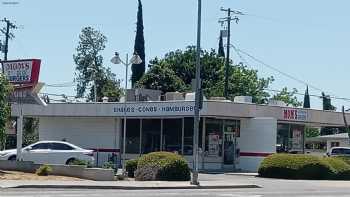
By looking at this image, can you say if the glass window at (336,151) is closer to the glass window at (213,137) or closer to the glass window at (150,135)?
the glass window at (213,137)

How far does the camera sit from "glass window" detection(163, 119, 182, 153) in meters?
44.5

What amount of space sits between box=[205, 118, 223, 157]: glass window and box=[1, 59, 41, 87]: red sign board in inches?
487

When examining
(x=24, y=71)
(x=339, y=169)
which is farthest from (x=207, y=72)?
(x=24, y=71)

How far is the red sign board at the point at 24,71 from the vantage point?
34.9m

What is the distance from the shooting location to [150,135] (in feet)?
151

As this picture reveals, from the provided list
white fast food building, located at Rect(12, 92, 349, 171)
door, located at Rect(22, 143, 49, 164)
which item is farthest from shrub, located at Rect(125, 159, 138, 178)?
white fast food building, located at Rect(12, 92, 349, 171)

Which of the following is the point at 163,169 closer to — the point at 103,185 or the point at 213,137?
the point at 103,185

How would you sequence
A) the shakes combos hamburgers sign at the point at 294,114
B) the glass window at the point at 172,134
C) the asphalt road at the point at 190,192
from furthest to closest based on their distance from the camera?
1. the shakes combos hamburgers sign at the point at 294,114
2. the glass window at the point at 172,134
3. the asphalt road at the point at 190,192

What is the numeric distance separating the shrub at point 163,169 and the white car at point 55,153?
4849 mm

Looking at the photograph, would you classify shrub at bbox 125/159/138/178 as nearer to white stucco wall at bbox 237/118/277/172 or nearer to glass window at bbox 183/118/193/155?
glass window at bbox 183/118/193/155

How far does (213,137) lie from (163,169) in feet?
42.7

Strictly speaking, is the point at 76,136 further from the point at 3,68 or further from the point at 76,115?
the point at 3,68

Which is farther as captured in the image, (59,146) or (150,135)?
(150,135)

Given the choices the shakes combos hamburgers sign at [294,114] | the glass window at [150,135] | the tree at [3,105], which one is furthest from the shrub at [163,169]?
the shakes combos hamburgers sign at [294,114]
